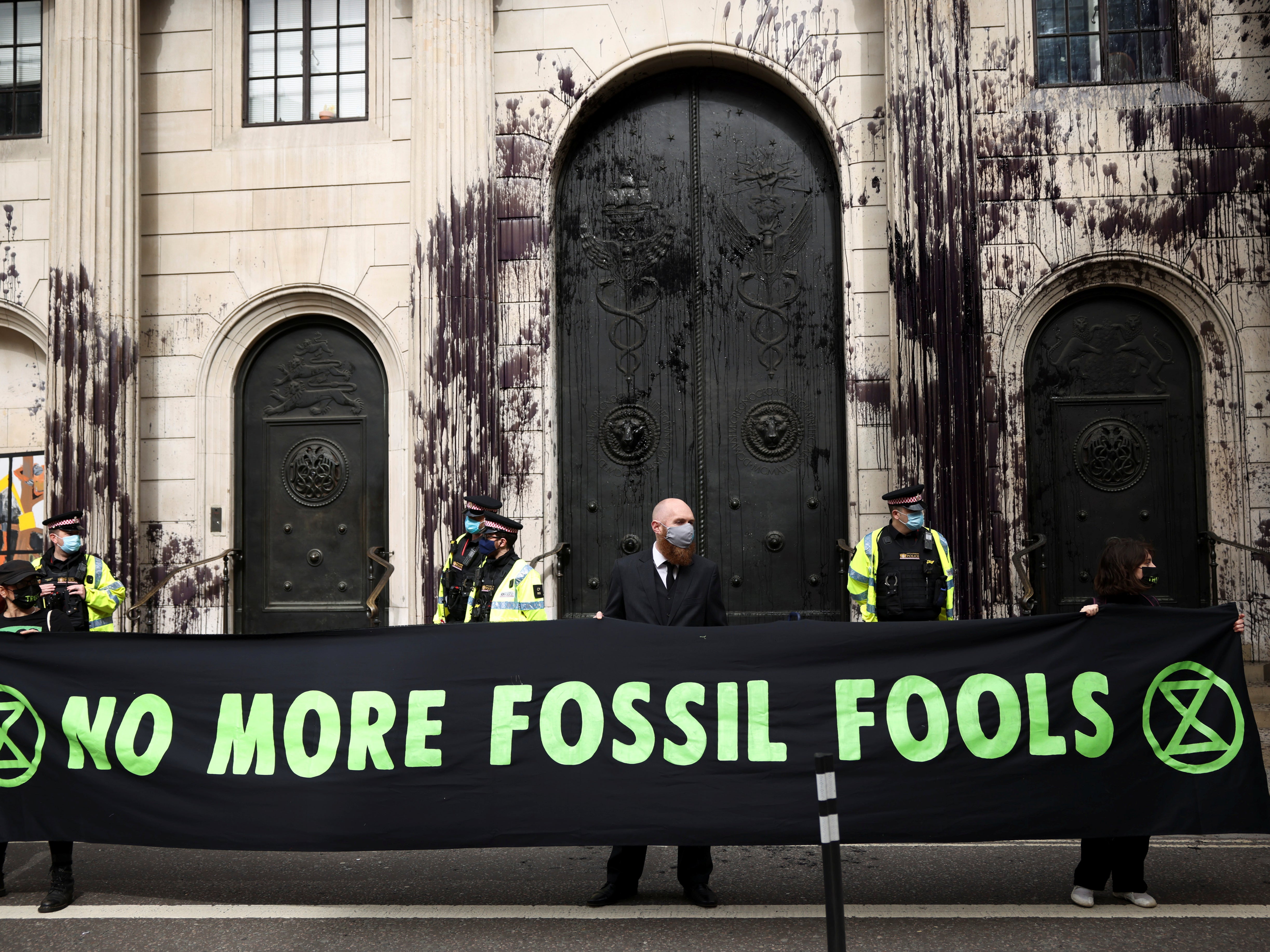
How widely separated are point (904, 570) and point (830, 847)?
4284mm

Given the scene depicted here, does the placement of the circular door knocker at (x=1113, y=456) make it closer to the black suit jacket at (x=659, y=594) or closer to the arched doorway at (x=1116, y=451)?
the arched doorway at (x=1116, y=451)

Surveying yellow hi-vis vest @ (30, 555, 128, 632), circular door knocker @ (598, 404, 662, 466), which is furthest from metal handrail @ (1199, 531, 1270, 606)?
yellow hi-vis vest @ (30, 555, 128, 632)

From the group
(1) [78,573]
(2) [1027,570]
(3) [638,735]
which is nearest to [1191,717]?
(3) [638,735]

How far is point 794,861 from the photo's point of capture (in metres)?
6.35

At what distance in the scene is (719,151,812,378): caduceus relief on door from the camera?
11148 mm

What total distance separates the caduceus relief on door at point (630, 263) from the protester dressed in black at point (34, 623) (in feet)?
20.5

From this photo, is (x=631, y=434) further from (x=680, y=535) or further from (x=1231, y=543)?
(x=1231, y=543)

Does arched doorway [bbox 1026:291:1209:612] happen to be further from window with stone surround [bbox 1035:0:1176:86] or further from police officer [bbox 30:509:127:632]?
police officer [bbox 30:509:127:632]

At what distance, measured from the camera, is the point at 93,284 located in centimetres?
1091

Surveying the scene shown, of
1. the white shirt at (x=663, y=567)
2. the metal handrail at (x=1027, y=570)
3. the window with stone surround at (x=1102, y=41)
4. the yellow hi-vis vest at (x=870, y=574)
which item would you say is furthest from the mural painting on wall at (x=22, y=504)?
the window with stone surround at (x=1102, y=41)

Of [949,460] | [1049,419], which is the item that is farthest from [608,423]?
[1049,419]

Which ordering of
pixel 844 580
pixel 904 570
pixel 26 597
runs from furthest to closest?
1. pixel 844 580
2. pixel 904 570
3. pixel 26 597

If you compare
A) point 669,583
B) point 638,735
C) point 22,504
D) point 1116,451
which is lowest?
point 638,735

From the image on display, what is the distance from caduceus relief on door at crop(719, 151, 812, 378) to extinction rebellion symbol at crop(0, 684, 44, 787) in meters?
7.66
